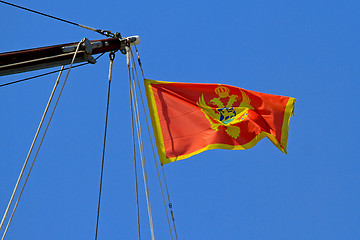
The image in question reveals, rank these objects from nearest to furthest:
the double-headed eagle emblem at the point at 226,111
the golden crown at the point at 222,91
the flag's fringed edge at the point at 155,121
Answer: the flag's fringed edge at the point at 155,121 → the double-headed eagle emblem at the point at 226,111 → the golden crown at the point at 222,91

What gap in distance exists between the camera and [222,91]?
22.5 m

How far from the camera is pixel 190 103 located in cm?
2175

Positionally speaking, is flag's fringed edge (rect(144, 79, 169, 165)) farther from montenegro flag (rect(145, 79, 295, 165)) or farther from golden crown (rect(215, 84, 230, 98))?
golden crown (rect(215, 84, 230, 98))

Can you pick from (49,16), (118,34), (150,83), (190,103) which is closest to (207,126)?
(190,103)

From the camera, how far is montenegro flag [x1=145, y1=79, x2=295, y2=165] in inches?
830

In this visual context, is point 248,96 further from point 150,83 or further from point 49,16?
point 49,16

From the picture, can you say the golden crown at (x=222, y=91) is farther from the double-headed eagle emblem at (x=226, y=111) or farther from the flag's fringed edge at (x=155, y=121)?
the flag's fringed edge at (x=155, y=121)

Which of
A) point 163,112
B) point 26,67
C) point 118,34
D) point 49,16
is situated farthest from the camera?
point 163,112

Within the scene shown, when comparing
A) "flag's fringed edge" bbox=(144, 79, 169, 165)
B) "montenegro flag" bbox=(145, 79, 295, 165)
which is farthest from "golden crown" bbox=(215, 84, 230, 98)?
"flag's fringed edge" bbox=(144, 79, 169, 165)

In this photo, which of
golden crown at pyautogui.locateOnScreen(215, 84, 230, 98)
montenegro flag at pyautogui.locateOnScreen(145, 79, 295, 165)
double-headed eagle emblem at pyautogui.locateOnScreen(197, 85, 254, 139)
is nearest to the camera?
montenegro flag at pyautogui.locateOnScreen(145, 79, 295, 165)

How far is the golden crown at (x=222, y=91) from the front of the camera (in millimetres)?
22375

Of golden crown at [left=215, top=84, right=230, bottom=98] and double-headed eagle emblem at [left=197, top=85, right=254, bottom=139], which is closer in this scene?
double-headed eagle emblem at [left=197, top=85, right=254, bottom=139]

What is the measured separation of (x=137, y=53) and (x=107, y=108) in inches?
113

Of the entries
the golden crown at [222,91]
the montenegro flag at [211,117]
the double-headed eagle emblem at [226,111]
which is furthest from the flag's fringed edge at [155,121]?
the golden crown at [222,91]
